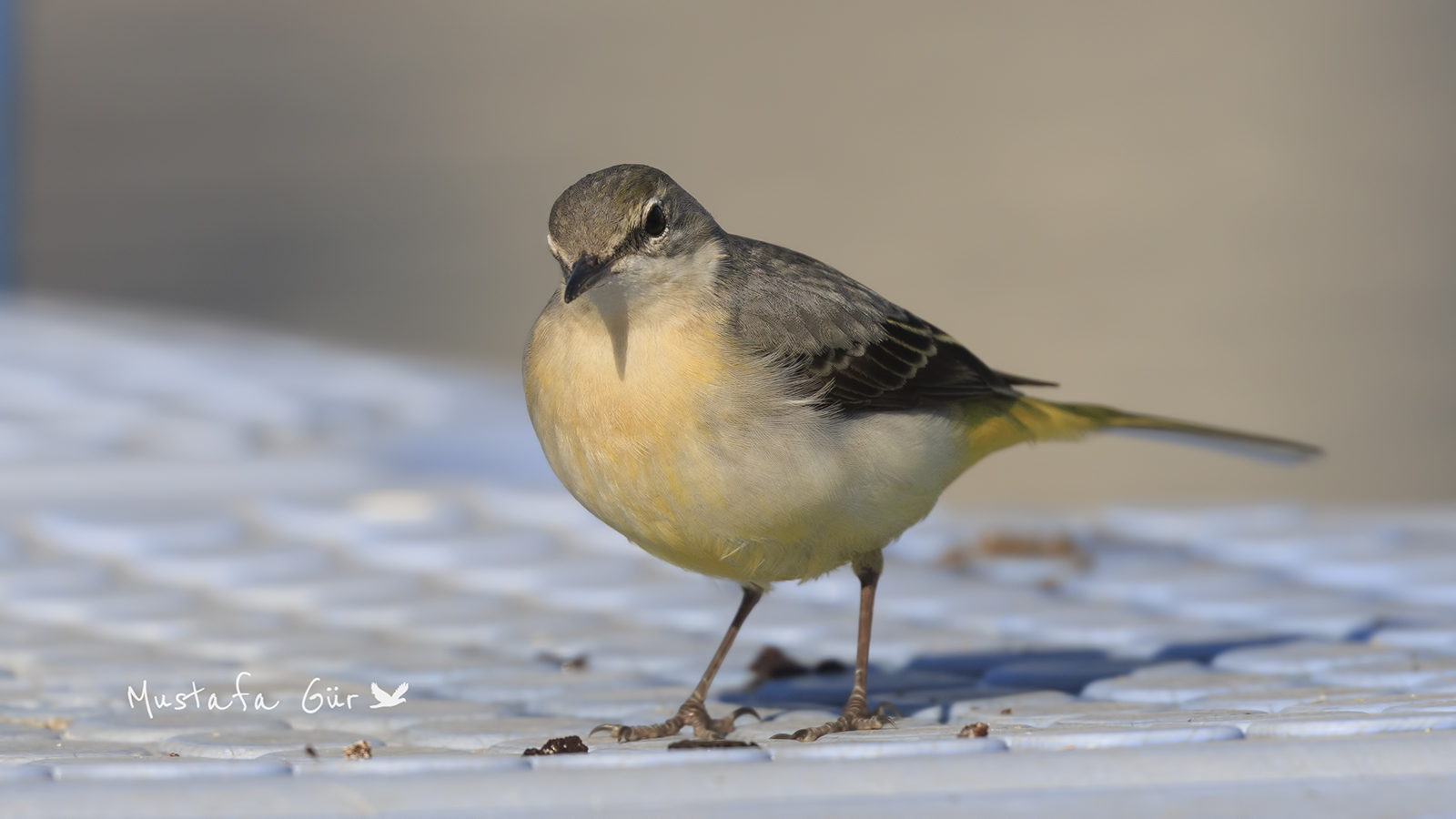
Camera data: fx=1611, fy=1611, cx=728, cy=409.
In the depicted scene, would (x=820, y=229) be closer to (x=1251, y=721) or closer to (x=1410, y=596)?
(x=1410, y=596)

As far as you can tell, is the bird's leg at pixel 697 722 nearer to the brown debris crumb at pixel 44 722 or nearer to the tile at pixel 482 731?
the tile at pixel 482 731

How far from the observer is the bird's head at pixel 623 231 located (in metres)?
3.89

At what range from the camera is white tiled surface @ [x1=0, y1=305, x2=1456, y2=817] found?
2.30 metres

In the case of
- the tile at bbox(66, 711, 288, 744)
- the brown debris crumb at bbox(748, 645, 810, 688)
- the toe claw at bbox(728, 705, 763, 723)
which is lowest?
the toe claw at bbox(728, 705, 763, 723)

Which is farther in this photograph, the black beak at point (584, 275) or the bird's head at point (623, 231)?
the bird's head at point (623, 231)

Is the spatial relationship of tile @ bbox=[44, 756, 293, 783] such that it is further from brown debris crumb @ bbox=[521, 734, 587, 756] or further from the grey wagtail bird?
the grey wagtail bird

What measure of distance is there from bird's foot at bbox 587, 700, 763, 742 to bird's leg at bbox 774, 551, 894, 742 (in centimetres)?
14

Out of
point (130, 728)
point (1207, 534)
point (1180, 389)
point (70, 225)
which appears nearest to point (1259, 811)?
point (130, 728)

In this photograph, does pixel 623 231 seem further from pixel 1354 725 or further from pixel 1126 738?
pixel 1354 725

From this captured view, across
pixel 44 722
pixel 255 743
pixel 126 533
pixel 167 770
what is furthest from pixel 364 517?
pixel 167 770

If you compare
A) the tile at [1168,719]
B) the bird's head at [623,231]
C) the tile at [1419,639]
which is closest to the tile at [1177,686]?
the tile at [1168,719]

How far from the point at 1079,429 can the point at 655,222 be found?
1.64 m

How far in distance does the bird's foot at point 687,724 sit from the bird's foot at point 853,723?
12 centimetres

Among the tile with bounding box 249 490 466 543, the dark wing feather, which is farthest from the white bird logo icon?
the tile with bounding box 249 490 466 543
